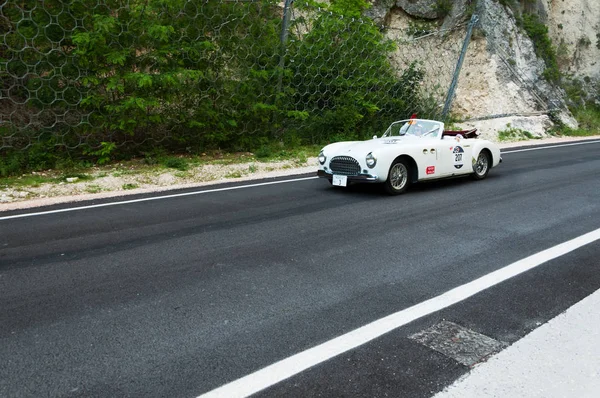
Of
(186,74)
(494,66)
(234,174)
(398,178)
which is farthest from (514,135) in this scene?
(186,74)

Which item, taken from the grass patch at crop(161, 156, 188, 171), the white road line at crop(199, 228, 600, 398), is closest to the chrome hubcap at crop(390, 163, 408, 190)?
the white road line at crop(199, 228, 600, 398)

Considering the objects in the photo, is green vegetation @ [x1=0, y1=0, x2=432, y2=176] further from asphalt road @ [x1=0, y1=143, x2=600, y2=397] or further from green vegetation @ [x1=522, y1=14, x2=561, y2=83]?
green vegetation @ [x1=522, y1=14, x2=561, y2=83]

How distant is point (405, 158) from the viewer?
777cm

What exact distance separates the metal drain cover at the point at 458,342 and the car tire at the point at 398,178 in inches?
176

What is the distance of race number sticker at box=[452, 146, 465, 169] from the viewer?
8328 millimetres

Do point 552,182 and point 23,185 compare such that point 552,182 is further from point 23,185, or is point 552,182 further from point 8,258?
point 23,185

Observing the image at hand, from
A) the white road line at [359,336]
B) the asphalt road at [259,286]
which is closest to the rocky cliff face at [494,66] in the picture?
the asphalt road at [259,286]

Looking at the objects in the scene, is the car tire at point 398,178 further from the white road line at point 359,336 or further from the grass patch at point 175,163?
the grass patch at point 175,163

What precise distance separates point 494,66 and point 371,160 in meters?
A: 15.4

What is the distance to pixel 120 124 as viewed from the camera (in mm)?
9609

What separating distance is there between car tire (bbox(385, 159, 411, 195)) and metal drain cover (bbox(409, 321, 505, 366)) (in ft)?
14.7

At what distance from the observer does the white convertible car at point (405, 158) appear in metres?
7.47

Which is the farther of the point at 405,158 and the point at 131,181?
the point at 131,181

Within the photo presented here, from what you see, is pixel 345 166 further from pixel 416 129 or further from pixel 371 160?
pixel 416 129
